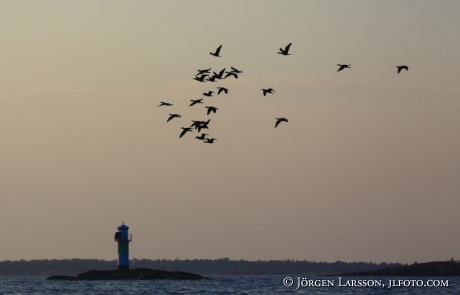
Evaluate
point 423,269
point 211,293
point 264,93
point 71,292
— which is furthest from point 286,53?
point 423,269

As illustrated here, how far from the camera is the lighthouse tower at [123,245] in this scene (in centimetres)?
9650

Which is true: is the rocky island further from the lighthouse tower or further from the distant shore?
the distant shore

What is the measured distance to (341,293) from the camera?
7775 centimetres

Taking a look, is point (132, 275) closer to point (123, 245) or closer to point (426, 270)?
point (123, 245)

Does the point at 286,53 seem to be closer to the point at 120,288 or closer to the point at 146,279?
the point at 120,288

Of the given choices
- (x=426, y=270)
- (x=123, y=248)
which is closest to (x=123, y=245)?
(x=123, y=248)

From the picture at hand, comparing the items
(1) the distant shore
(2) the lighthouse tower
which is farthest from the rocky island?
(1) the distant shore

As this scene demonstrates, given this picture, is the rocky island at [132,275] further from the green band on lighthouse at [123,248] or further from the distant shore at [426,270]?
the distant shore at [426,270]

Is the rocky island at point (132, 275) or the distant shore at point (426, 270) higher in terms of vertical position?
the distant shore at point (426, 270)

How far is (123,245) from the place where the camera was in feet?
319

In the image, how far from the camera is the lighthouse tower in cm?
9650

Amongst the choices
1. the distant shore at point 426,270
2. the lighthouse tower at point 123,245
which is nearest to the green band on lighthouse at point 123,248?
the lighthouse tower at point 123,245

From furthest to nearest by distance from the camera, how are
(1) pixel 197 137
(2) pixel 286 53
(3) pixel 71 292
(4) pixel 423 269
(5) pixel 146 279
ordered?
(4) pixel 423 269 → (5) pixel 146 279 → (3) pixel 71 292 → (1) pixel 197 137 → (2) pixel 286 53

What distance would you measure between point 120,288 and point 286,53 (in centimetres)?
3919
